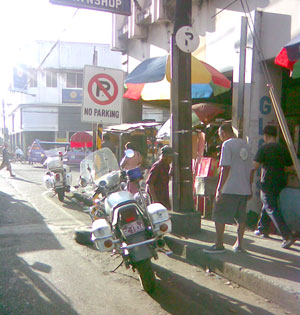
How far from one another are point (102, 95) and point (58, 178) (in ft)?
12.6

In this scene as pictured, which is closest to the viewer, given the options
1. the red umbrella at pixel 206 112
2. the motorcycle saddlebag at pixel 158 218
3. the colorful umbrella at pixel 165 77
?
the motorcycle saddlebag at pixel 158 218

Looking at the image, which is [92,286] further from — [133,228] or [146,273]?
[133,228]

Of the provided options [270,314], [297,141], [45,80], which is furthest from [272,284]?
[45,80]

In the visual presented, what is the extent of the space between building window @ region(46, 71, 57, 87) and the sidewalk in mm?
31959

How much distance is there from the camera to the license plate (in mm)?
3891

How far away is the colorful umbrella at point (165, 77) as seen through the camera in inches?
255

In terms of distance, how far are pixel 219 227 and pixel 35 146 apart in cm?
2371

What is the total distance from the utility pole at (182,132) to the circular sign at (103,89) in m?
1.98

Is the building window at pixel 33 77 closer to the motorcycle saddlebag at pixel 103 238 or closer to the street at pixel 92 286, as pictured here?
the street at pixel 92 286

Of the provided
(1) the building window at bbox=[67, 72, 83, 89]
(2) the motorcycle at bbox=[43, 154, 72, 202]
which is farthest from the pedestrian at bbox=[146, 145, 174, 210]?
(1) the building window at bbox=[67, 72, 83, 89]

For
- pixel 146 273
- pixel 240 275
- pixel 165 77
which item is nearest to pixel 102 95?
pixel 165 77

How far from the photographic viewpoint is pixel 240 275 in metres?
4.23

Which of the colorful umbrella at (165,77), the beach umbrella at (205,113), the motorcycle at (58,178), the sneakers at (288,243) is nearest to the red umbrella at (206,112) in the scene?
the beach umbrella at (205,113)

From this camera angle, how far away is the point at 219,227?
4805 millimetres
